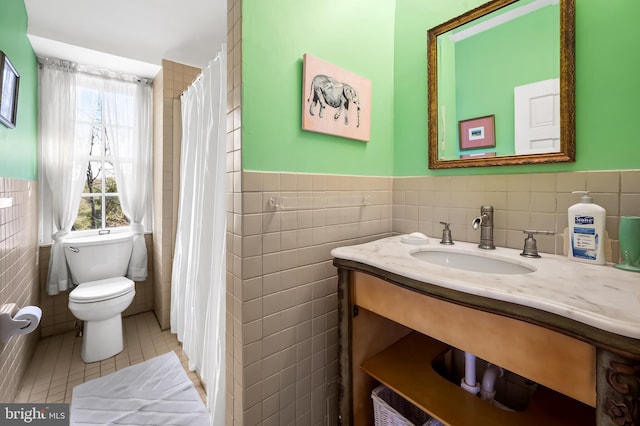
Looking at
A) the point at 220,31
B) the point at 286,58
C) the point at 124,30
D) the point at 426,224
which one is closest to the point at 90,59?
the point at 124,30

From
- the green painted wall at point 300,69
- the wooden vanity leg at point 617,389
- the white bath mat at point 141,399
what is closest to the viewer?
the wooden vanity leg at point 617,389

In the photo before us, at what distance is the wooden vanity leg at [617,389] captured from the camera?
493 millimetres

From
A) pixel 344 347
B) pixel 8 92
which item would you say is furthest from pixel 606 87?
pixel 8 92

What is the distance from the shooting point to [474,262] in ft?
3.64

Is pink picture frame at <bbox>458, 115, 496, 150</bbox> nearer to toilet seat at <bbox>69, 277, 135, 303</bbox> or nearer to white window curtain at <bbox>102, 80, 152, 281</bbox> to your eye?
toilet seat at <bbox>69, 277, 135, 303</bbox>

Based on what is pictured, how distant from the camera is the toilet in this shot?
1935 millimetres

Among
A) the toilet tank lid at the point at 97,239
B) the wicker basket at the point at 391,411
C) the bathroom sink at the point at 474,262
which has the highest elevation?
the bathroom sink at the point at 474,262

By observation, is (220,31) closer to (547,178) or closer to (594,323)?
(547,178)

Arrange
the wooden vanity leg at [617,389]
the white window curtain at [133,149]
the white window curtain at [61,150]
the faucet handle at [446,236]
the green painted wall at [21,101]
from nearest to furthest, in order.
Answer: the wooden vanity leg at [617,389] < the faucet handle at [446,236] < the green painted wall at [21,101] < the white window curtain at [61,150] < the white window curtain at [133,149]

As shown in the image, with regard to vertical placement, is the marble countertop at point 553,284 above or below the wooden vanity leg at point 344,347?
above

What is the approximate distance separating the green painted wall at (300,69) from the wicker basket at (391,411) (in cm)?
94

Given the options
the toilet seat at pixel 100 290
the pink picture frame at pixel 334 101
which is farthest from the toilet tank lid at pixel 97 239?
the pink picture frame at pixel 334 101

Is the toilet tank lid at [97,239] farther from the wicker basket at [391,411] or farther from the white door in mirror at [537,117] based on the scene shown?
the white door in mirror at [537,117]

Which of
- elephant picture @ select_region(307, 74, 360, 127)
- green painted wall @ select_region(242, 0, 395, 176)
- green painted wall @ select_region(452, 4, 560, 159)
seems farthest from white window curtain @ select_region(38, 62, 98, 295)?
green painted wall @ select_region(452, 4, 560, 159)
